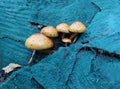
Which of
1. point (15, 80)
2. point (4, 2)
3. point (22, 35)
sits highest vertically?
point (4, 2)

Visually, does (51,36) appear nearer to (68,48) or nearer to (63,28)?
(63,28)

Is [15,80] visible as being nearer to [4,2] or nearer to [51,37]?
[51,37]

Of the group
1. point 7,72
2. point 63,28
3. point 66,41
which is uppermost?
point 63,28

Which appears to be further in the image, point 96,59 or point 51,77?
point 51,77

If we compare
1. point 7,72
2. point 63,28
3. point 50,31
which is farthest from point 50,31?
point 7,72

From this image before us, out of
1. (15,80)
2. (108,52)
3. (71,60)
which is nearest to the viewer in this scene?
(108,52)

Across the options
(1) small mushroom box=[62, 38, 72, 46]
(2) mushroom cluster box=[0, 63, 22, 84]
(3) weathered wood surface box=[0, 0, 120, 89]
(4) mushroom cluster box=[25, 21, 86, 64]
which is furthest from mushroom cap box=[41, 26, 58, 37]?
(2) mushroom cluster box=[0, 63, 22, 84]

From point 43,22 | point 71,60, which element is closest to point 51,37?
point 43,22

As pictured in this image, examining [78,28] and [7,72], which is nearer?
[78,28]

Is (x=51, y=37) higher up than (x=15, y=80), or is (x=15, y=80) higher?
(x=51, y=37)
